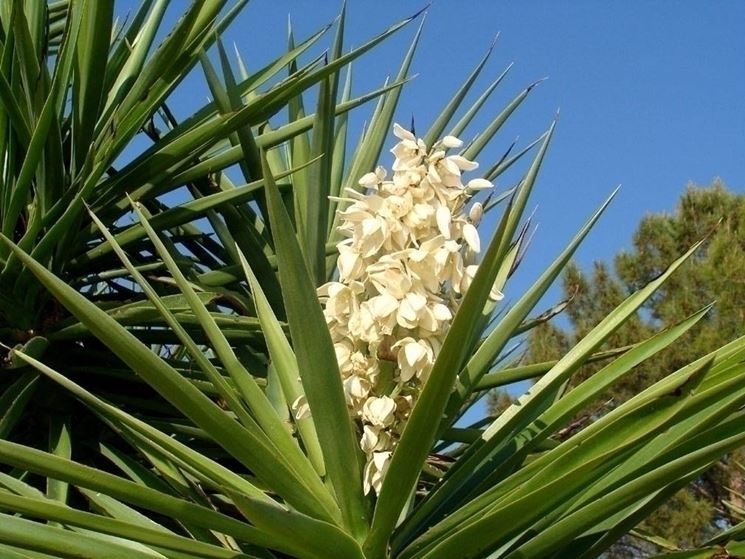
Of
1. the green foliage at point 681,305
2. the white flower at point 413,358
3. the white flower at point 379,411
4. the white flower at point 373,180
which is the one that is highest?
the green foliage at point 681,305

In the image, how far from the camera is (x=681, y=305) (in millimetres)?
8094

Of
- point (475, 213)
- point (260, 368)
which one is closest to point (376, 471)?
point (475, 213)

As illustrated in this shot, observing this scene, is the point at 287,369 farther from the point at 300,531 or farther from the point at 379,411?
the point at 300,531

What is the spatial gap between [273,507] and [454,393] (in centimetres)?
50

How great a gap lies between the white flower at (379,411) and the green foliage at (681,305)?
5693mm

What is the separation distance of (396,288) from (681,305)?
7.04m

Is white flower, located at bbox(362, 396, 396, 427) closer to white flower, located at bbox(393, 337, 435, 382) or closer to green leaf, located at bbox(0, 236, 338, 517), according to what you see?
white flower, located at bbox(393, 337, 435, 382)


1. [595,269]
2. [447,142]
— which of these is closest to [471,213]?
[447,142]

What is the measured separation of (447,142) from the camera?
5.35ft

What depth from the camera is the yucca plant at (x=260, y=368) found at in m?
1.27

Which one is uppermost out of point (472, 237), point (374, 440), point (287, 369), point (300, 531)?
point (472, 237)

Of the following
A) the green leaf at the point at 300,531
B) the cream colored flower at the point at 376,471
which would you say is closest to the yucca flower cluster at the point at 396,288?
the cream colored flower at the point at 376,471

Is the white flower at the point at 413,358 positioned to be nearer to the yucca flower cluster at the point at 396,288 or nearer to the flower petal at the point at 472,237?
the yucca flower cluster at the point at 396,288

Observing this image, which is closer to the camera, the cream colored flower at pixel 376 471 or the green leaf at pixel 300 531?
the green leaf at pixel 300 531
